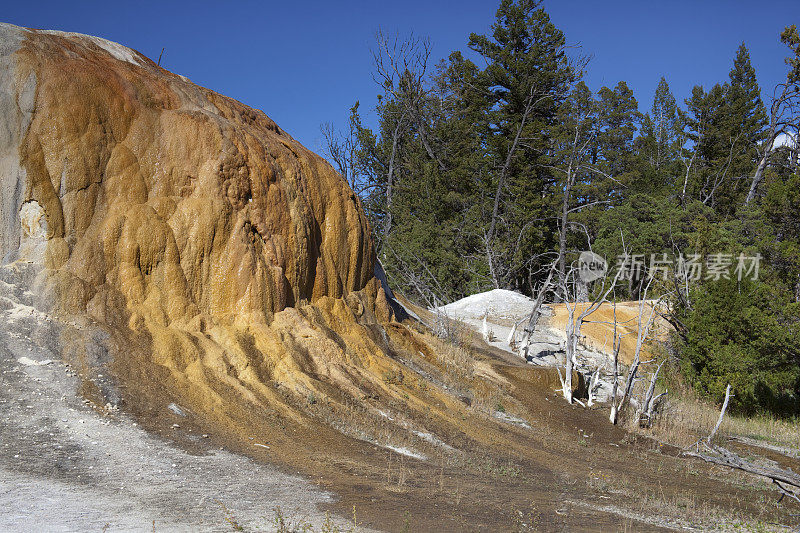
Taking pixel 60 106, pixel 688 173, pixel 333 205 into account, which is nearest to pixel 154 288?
pixel 60 106

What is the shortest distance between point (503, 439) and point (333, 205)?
5371mm

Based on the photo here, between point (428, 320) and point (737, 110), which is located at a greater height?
point (737, 110)

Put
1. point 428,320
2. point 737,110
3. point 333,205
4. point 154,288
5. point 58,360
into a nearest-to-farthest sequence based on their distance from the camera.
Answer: point 58,360
point 154,288
point 333,205
point 428,320
point 737,110

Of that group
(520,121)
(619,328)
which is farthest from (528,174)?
(619,328)

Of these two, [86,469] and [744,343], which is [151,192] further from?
[744,343]

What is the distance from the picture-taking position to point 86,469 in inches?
273

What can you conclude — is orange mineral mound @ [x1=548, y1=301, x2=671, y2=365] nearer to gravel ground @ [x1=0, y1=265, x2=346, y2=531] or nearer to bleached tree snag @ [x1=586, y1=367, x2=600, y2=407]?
bleached tree snag @ [x1=586, y1=367, x2=600, y2=407]

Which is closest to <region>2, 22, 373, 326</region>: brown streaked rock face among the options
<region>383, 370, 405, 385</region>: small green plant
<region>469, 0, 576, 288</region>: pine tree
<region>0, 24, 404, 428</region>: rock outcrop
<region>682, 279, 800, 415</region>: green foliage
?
<region>0, 24, 404, 428</region>: rock outcrop

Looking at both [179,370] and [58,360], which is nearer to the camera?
[58,360]

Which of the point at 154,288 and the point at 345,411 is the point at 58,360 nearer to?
the point at 154,288

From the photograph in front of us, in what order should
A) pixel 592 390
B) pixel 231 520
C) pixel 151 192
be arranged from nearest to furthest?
pixel 231 520 → pixel 151 192 → pixel 592 390

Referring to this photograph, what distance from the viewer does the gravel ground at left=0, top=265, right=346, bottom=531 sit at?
5816 millimetres

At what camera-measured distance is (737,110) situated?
1564 inches

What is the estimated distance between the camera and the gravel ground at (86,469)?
5.82 m
